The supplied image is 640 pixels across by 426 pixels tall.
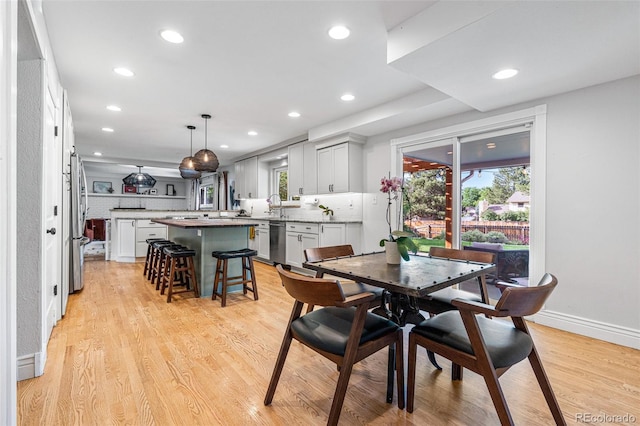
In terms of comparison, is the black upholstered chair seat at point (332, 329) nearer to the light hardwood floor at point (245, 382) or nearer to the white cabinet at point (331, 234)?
the light hardwood floor at point (245, 382)

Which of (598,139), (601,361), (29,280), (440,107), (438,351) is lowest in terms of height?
(601,361)

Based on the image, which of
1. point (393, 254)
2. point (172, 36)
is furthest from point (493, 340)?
point (172, 36)

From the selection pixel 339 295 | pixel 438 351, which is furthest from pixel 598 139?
pixel 339 295

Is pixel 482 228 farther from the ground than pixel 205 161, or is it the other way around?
pixel 205 161

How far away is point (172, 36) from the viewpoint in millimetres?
2352

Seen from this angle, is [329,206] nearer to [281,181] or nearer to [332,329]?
[281,181]

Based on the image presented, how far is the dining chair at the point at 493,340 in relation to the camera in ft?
4.21

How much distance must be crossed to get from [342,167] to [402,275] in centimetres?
319

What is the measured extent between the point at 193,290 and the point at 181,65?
8.39 feet

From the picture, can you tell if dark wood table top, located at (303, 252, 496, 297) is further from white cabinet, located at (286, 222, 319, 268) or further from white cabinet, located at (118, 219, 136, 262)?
white cabinet, located at (118, 219, 136, 262)

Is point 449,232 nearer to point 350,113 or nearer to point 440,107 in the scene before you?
point 440,107

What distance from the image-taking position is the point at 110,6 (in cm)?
201

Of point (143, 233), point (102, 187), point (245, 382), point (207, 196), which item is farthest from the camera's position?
point (102, 187)

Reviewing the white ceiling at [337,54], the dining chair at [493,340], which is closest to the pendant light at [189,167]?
the white ceiling at [337,54]
